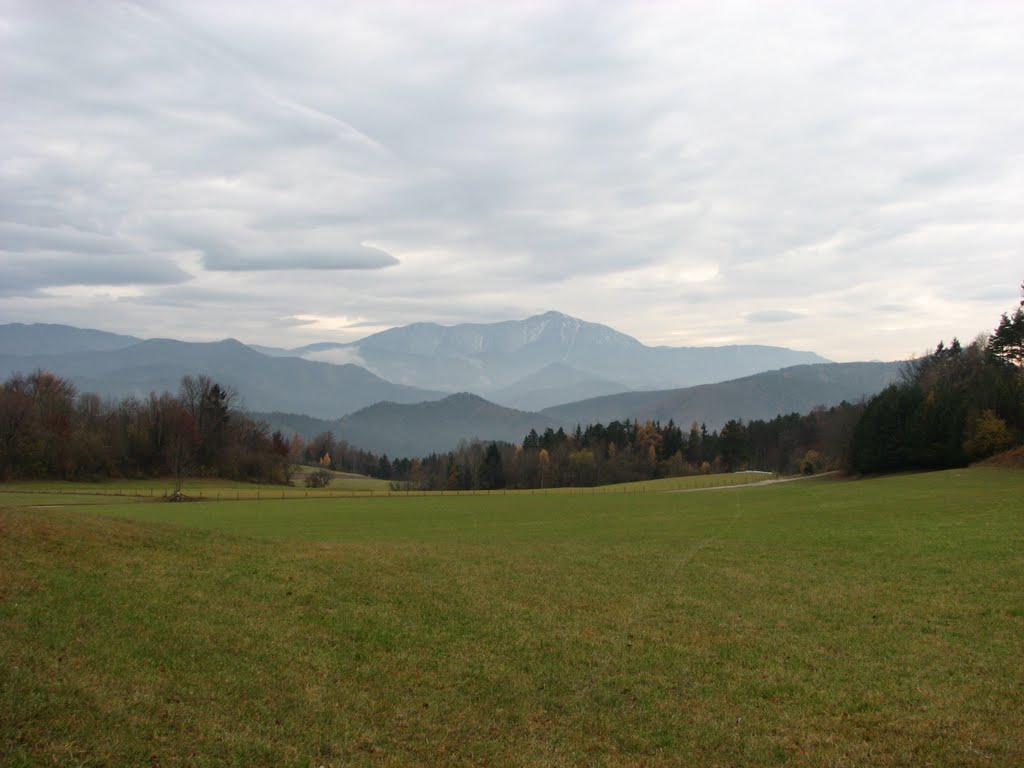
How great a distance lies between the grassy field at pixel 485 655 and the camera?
29.9 ft

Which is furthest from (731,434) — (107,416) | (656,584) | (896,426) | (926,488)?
(656,584)

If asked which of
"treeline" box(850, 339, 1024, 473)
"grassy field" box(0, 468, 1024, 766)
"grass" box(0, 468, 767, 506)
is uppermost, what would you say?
"treeline" box(850, 339, 1024, 473)

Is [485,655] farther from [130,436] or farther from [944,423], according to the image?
[130,436]

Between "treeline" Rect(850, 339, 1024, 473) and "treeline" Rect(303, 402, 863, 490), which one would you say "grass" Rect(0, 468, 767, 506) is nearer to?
"treeline" Rect(850, 339, 1024, 473)

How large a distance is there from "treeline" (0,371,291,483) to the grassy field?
274 feet

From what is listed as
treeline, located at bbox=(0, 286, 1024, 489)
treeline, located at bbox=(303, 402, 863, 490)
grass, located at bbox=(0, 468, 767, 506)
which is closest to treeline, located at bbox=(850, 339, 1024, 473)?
treeline, located at bbox=(0, 286, 1024, 489)

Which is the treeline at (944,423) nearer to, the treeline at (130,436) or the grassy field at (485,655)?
the grassy field at (485,655)

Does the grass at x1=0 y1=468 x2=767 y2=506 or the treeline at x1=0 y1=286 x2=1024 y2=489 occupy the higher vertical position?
the treeline at x1=0 y1=286 x2=1024 y2=489

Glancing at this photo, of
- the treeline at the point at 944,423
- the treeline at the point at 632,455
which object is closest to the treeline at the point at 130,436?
the treeline at the point at 632,455

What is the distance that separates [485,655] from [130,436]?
108768 millimetres

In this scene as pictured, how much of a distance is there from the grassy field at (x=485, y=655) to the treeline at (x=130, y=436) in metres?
83.4

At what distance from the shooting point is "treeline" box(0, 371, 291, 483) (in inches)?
3536

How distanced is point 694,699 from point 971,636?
7.19 m

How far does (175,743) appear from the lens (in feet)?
27.9
